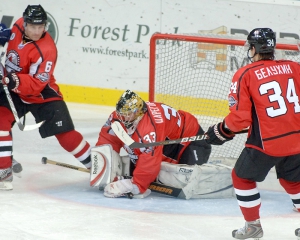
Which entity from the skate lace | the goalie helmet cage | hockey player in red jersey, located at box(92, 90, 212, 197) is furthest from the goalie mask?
the skate lace

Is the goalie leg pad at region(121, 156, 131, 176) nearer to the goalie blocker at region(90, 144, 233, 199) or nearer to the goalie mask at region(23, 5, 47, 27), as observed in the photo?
the goalie blocker at region(90, 144, 233, 199)

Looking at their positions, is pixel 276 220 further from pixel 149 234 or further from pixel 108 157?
pixel 108 157

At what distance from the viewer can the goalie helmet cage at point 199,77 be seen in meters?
5.57

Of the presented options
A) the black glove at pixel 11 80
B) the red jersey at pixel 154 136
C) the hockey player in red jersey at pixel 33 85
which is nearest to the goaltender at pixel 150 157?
the red jersey at pixel 154 136

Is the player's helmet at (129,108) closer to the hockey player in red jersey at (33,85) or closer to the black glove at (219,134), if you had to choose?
the hockey player in red jersey at (33,85)

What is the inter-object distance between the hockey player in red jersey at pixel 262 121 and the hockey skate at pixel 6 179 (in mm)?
1474

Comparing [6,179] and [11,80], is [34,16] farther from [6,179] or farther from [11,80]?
[6,179]

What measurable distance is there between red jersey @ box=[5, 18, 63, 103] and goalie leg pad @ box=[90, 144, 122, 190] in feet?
1.59

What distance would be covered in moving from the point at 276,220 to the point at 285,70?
94cm

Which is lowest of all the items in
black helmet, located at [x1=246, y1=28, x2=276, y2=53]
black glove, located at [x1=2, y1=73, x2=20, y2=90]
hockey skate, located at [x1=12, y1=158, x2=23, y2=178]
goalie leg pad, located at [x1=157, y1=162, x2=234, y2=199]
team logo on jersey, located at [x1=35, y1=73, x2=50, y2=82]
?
hockey skate, located at [x1=12, y1=158, x2=23, y2=178]

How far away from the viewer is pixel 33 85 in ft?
14.3

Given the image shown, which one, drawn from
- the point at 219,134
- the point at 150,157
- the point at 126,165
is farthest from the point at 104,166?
the point at 219,134

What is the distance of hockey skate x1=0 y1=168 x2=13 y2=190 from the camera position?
4.45m

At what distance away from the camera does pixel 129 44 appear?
698 cm
